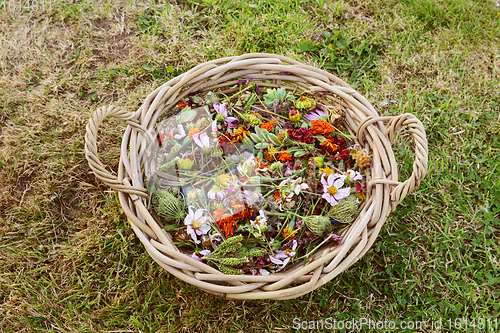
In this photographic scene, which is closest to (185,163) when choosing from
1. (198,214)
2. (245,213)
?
(198,214)

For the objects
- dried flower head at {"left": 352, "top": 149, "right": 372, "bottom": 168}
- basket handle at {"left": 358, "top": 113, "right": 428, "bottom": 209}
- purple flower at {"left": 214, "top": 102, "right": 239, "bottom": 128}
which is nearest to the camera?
basket handle at {"left": 358, "top": 113, "right": 428, "bottom": 209}

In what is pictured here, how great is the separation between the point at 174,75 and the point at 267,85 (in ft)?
2.53

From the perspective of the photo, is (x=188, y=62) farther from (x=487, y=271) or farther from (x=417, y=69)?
(x=487, y=271)

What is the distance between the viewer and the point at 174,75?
2.30 meters

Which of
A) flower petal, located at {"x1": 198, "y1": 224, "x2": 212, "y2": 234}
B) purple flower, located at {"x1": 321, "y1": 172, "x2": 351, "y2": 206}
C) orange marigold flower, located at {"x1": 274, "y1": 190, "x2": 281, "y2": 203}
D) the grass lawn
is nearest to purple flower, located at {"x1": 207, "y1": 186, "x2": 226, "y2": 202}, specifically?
flower petal, located at {"x1": 198, "y1": 224, "x2": 212, "y2": 234}

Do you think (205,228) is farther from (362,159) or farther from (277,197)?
(362,159)

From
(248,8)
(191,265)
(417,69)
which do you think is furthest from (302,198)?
(248,8)

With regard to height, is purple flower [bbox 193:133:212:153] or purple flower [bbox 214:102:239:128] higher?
purple flower [bbox 214:102:239:128]

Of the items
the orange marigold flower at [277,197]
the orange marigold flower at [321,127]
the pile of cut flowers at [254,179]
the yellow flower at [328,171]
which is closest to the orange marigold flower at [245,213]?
the pile of cut flowers at [254,179]

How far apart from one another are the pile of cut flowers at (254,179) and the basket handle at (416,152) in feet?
0.47

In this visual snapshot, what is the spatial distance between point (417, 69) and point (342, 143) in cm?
109

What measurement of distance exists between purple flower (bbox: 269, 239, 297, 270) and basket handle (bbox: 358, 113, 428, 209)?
443mm

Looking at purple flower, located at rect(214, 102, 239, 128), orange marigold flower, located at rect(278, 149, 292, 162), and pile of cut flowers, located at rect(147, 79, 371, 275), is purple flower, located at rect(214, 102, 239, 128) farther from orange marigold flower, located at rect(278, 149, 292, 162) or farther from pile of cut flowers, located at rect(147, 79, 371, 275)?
orange marigold flower, located at rect(278, 149, 292, 162)

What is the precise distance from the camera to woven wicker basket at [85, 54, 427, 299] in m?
1.37
